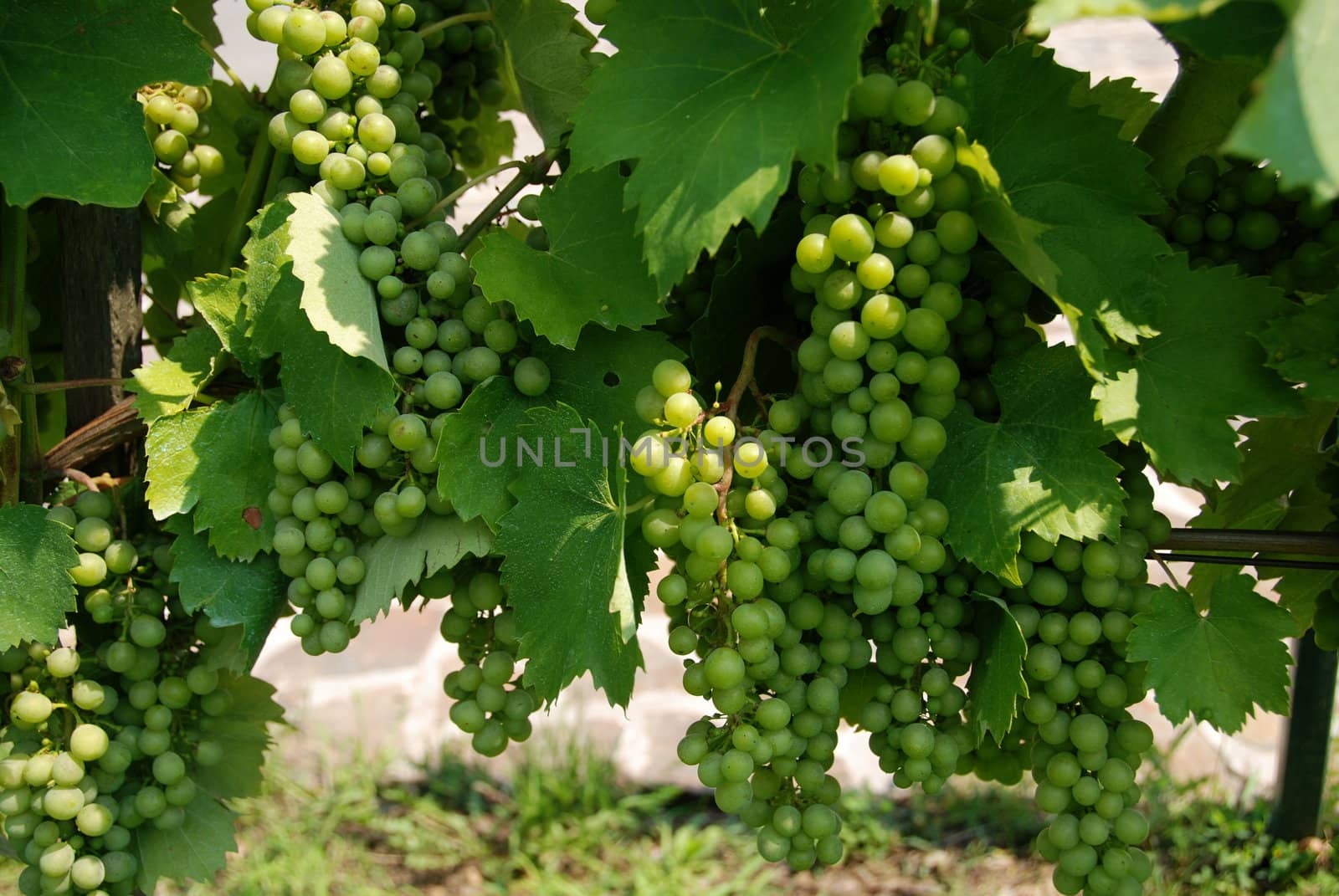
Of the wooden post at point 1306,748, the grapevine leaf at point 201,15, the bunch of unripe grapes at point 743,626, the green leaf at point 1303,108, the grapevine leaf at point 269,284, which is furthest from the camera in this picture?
the wooden post at point 1306,748

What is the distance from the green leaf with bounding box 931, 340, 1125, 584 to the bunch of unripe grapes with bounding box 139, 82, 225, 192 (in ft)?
2.08

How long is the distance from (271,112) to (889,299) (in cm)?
54

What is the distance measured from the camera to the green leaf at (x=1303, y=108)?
1.43ft

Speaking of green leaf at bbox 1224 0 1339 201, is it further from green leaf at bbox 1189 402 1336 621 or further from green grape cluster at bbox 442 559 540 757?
green grape cluster at bbox 442 559 540 757

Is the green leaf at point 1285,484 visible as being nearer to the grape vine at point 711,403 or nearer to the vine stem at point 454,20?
the grape vine at point 711,403

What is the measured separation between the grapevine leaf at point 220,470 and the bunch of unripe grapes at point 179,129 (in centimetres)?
23

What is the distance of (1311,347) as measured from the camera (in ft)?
2.19

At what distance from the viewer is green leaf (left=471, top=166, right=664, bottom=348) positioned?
2.42 feet

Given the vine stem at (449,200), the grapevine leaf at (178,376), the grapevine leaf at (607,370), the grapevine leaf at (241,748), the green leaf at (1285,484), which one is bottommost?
the grapevine leaf at (241,748)

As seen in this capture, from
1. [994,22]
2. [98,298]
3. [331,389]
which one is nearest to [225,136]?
[98,298]

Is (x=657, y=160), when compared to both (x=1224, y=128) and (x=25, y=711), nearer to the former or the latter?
(x=1224, y=128)

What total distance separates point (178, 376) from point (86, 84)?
0.21m

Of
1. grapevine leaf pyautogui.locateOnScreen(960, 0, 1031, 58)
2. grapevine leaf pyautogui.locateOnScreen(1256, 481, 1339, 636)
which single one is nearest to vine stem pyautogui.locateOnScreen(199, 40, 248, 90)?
grapevine leaf pyautogui.locateOnScreen(960, 0, 1031, 58)

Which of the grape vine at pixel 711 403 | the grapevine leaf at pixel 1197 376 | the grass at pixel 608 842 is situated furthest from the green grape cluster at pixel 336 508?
the grass at pixel 608 842
